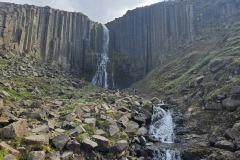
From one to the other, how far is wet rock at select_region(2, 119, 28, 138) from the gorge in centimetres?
6

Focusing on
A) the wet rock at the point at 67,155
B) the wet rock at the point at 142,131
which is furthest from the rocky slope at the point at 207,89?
the wet rock at the point at 67,155

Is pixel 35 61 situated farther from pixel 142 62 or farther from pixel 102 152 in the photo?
pixel 102 152

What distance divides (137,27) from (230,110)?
4698 cm

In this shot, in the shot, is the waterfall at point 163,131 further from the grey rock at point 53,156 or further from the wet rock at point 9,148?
the wet rock at point 9,148

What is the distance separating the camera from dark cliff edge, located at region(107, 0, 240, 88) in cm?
6234

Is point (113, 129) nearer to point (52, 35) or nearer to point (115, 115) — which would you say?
point (115, 115)

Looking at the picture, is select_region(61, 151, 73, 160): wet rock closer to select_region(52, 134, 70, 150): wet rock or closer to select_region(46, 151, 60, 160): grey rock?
select_region(46, 151, 60, 160): grey rock

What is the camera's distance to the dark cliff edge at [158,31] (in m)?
62.3

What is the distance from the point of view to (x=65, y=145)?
67.8 ft

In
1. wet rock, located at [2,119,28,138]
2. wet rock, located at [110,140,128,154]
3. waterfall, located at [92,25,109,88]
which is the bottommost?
wet rock, located at [110,140,128,154]

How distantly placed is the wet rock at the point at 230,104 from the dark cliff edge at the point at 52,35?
34.0 metres

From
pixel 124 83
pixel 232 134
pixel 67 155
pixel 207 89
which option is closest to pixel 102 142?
pixel 67 155

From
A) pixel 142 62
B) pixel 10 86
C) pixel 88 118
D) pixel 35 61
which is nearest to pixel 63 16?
pixel 35 61

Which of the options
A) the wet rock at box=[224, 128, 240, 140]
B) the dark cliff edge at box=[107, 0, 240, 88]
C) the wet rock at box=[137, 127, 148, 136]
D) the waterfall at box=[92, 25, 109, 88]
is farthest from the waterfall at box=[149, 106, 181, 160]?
the waterfall at box=[92, 25, 109, 88]
